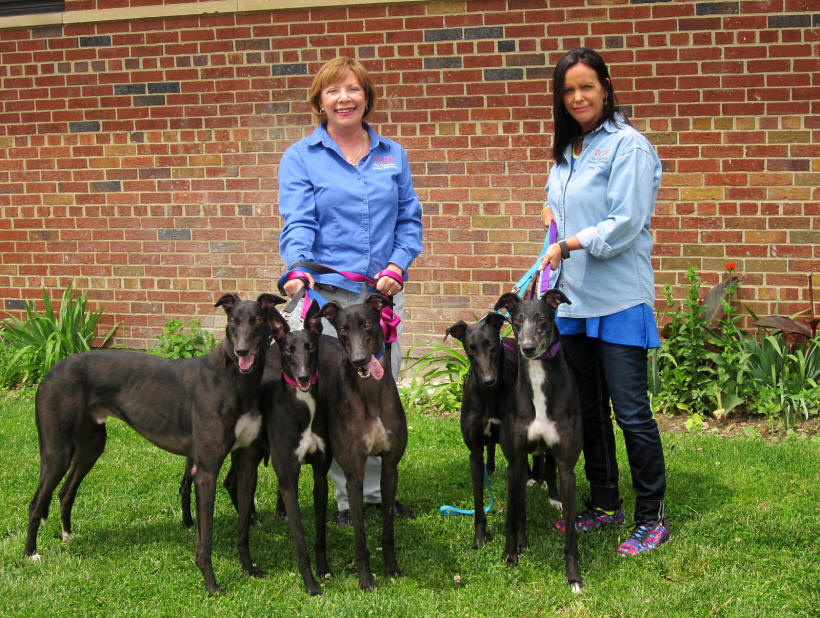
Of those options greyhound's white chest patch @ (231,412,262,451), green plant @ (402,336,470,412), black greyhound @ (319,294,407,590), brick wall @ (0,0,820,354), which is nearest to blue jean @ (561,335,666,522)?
black greyhound @ (319,294,407,590)

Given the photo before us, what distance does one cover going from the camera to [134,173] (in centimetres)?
829

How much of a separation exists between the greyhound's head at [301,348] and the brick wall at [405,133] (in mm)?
3832

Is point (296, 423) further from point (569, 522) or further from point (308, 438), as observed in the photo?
point (569, 522)

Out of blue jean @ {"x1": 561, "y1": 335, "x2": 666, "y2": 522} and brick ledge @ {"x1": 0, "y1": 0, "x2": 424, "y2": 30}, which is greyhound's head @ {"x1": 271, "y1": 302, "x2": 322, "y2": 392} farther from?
brick ledge @ {"x1": 0, "y1": 0, "x2": 424, "y2": 30}

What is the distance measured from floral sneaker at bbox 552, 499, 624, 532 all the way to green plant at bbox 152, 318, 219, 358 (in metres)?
4.47

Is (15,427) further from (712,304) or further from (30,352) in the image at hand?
(712,304)

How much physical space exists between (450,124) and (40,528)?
15.7 ft

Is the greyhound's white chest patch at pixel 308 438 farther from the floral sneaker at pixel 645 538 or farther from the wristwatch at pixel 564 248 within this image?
the floral sneaker at pixel 645 538

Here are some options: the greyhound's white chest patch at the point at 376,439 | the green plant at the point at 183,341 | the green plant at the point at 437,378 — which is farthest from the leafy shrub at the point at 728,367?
the green plant at the point at 183,341

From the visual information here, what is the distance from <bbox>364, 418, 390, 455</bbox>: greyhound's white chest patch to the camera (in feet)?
13.5

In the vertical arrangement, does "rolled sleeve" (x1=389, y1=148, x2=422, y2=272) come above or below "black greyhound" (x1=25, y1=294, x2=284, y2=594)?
above

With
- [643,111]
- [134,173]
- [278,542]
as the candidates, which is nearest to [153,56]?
[134,173]

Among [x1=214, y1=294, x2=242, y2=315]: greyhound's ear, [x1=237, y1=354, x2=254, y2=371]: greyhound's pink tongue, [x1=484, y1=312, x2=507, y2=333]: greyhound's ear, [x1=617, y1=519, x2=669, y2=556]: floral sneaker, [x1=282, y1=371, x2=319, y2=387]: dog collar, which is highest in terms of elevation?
[x1=214, y1=294, x2=242, y2=315]: greyhound's ear

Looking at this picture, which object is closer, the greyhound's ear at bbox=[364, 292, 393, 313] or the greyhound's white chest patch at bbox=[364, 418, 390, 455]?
the greyhound's ear at bbox=[364, 292, 393, 313]
